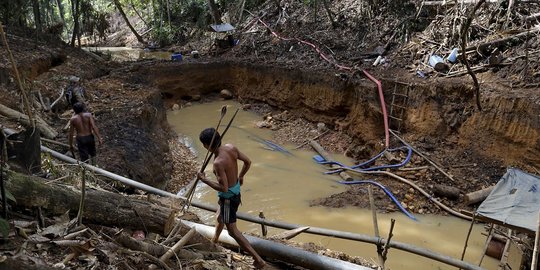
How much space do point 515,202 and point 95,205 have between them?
4.74m

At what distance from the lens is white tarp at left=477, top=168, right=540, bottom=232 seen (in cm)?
462

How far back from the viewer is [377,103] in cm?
1050

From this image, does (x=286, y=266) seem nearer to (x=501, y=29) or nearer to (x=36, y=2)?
(x=501, y=29)

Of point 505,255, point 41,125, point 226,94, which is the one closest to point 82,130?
point 41,125

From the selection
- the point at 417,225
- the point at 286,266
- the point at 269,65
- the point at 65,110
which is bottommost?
the point at 417,225

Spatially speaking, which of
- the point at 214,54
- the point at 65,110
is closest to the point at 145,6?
the point at 214,54

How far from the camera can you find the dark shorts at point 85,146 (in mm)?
6682

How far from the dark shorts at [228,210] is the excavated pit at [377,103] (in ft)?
20.7

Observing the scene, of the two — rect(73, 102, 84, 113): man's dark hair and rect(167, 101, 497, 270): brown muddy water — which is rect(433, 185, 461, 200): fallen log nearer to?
rect(167, 101, 497, 270): brown muddy water

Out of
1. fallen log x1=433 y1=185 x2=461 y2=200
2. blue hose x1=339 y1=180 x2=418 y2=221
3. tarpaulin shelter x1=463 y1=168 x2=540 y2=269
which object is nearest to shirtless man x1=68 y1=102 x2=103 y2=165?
blue hose x1=339 y1=180 x2=418 y2=221

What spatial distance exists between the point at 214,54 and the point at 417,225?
12010 millimetres

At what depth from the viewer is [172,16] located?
2417 cm

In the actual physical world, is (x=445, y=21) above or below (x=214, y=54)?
above

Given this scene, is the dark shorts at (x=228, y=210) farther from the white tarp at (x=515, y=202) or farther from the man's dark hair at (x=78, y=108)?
the man's dark hair at (x=78, y=108)
